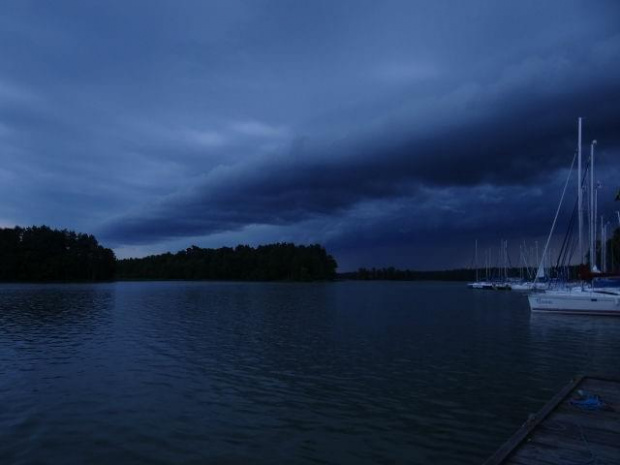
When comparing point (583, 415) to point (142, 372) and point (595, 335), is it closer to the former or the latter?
point (142, 372)

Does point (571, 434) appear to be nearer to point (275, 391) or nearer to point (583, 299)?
point (275, 391)

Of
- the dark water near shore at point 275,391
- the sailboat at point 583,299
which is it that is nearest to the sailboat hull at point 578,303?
the sailboat at point 583,299

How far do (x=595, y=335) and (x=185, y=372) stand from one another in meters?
34.2

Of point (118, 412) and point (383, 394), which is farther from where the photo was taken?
point (383, 394)

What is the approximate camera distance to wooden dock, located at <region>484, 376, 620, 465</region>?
1069 cm

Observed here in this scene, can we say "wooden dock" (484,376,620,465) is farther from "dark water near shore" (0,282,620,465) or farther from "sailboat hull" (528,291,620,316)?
"sailboat hull" (528,291,620,316)

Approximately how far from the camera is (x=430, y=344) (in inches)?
1391

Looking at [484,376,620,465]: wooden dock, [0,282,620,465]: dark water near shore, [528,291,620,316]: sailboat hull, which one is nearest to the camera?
[484,376,620,465]: wooden dock


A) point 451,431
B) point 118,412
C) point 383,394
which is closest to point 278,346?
point 383,394

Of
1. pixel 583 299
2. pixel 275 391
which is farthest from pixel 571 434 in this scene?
pixel 583 299

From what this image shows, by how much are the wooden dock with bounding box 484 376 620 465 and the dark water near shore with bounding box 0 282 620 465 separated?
192cm

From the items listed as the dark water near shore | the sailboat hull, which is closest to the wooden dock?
the dark water near shore

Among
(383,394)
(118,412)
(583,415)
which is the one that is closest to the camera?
(583,415)

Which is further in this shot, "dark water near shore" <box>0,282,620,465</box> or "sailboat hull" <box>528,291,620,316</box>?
"sailboat hull" <box>528,291,620,316</box>
